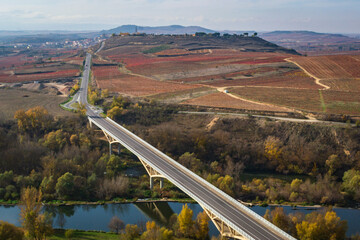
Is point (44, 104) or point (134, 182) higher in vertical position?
point (44, 104)

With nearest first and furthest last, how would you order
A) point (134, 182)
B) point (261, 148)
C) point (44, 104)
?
point (134, 182), point (261, 148), point (44, 104)

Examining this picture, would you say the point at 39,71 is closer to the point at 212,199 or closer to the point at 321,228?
the point at 212,199

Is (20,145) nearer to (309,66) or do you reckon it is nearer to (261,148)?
(261,148)

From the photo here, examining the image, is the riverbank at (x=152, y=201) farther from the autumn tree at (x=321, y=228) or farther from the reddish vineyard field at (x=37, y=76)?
the reddish vineyard field at (x=37, y=76)

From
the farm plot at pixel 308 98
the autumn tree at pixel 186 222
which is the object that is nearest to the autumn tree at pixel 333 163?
the farm plot at pixel 308 98

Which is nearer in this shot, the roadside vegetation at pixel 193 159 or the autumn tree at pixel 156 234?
the autumn tree at pixel 156 234

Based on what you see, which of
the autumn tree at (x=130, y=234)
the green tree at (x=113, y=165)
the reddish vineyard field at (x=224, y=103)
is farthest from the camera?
the reddish vineyard field at (x=224, y=103)

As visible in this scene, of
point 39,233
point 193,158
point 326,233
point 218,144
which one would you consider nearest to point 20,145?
point 39,233
